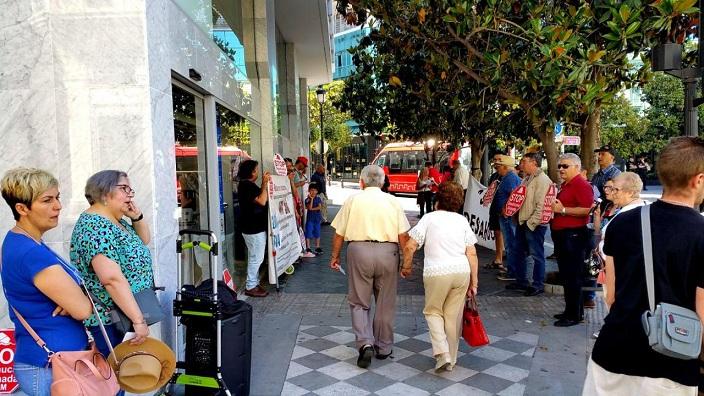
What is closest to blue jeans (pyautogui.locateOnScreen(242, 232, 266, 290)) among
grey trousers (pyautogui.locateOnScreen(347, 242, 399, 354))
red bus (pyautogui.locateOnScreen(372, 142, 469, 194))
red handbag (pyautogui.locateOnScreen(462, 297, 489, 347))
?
grey trousers (pyautogui.locateOnScreen(347, 242, 399, 354))

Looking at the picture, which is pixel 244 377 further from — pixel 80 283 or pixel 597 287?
pixel 597 287

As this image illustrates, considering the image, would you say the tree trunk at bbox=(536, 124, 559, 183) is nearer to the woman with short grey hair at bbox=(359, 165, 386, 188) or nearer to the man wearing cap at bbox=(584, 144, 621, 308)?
the man wearing cap at bbox=(584, 144, 621, 308)

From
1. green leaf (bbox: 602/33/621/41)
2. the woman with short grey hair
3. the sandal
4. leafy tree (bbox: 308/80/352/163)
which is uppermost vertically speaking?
leafy tree (bbox: 308/80/352/163)

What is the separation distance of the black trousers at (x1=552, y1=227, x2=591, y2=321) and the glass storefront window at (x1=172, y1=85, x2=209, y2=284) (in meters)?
4.13

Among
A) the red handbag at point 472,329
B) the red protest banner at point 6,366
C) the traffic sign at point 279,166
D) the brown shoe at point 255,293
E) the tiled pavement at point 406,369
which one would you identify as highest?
the traffic sign at point 279,166

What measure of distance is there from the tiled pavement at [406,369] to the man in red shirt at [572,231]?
69 cm

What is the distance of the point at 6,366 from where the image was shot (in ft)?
11.0

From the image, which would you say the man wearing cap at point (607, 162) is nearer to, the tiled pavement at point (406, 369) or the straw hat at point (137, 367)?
the tiled pavement at point (406, 369)

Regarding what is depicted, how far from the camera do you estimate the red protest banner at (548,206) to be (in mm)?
6809

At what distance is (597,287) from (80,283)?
19.5ft

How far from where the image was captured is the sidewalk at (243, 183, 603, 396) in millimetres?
4492

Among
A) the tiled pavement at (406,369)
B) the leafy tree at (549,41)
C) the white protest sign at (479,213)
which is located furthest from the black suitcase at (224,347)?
the white protest sign at (479,213)

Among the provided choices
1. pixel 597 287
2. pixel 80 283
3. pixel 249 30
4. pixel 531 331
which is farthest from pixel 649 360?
pixel 249 30

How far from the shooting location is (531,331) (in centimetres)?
586
